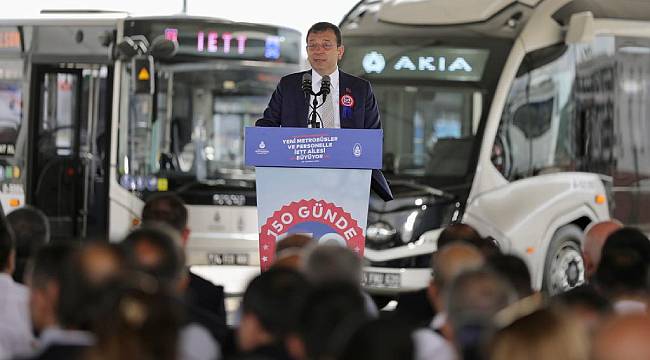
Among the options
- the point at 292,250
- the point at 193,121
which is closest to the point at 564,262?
the point at 193,121

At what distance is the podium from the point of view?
8.22m

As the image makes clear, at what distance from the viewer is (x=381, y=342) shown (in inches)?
167

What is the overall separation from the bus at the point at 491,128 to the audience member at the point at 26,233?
580 centimetres

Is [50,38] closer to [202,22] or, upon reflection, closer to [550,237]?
[202,22]

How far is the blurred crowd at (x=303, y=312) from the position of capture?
4162 mm

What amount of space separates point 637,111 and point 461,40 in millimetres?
2060

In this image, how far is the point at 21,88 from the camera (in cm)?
1738

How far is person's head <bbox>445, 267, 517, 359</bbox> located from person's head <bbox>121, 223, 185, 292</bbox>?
1.14 meters

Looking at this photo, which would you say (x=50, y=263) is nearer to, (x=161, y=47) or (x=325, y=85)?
(x=325, y=85)

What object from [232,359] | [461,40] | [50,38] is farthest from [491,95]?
[232,359]

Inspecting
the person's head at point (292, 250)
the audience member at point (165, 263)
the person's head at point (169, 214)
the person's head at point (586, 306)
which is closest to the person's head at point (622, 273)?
the person's head at point (586, 306)

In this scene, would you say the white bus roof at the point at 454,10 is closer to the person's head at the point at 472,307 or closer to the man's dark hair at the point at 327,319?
the person's head at the point at 472,307

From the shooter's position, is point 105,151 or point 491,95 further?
point 105,151

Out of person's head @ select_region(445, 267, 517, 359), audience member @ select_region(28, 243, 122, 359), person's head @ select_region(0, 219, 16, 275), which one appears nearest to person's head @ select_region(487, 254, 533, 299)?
person's head @ select_region(445, 267, 517, 359)
